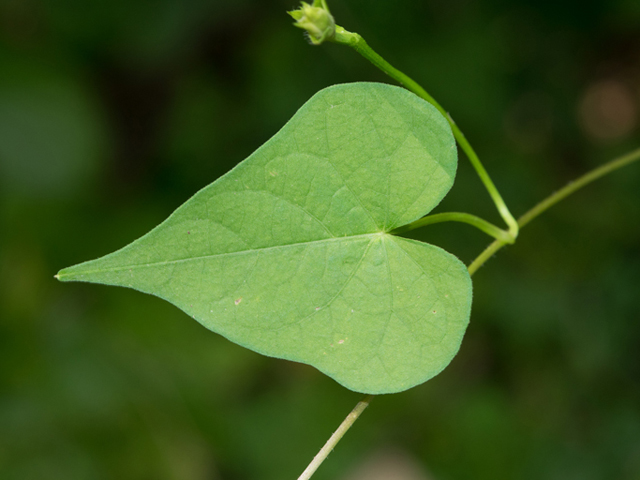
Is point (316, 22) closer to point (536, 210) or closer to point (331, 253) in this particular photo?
point (331, 253)

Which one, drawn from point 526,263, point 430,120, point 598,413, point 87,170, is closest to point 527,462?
point 598,413

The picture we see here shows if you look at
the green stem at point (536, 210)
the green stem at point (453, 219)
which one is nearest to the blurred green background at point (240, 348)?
the green stem at point (536, 210)

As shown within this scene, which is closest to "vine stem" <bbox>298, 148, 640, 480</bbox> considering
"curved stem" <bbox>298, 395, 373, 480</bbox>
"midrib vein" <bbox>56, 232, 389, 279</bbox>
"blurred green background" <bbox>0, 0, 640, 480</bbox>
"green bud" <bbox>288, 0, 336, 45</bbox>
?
"curved stem" <bbox>298, 395, 373, 480</bbox>

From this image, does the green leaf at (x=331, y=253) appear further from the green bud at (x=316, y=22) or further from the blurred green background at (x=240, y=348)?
the blurred green background at (x=240, y=348)

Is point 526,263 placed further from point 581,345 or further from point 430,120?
Answer: point 430,120

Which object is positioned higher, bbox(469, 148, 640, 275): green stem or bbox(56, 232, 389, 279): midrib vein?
bbox(56, 232, 389, 279): midrib vein

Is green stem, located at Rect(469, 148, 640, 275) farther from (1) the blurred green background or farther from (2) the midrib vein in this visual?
(1) the blurred green background

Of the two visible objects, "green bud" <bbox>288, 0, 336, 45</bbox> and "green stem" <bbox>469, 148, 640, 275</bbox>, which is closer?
"green bud" <bbox>288, 0, 336, 45</bbox>
